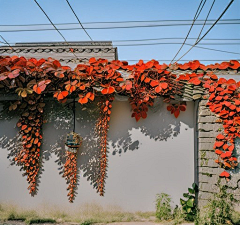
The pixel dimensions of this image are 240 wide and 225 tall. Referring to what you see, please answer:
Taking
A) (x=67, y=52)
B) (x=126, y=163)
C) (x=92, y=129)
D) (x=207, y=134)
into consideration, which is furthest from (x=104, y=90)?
(x=67, y=52)

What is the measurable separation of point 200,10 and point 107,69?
2042 mm

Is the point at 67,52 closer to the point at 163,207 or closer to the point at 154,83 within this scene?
the point at 154,83

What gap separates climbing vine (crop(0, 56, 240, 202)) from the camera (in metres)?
3.57

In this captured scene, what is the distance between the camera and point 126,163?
395 cm

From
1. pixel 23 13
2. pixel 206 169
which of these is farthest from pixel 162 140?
pixel 23 13

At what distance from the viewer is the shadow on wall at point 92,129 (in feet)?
13.0

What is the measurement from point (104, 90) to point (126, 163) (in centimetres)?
122

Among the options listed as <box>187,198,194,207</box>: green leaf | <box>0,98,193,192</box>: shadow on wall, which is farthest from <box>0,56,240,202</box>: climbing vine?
<box>187,198,194,207</box>: green leaf

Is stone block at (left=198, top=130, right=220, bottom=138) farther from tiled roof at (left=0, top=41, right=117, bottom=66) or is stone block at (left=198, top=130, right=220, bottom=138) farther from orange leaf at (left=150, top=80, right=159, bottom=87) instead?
tiled roof at (left=0, top=41, right=117, bottom=66)

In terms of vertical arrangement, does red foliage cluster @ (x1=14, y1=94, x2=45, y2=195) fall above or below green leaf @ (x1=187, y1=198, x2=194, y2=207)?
above

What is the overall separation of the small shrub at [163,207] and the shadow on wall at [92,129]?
854 millimetres

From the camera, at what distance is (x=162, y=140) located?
3957 millimetres

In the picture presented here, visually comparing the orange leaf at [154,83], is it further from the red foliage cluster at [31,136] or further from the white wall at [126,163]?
the red foliage cluster at [31,136]

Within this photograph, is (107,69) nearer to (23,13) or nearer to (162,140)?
(162,140)
